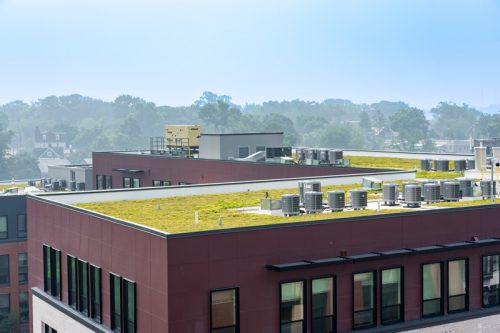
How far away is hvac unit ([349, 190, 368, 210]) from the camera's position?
4188cm

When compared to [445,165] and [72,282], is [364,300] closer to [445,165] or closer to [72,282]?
[72,282]

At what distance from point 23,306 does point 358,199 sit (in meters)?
47.2

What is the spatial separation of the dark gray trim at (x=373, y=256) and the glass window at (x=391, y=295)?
0.77 meters

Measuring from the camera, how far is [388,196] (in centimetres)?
4350

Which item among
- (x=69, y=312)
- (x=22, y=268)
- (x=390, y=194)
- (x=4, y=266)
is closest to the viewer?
(x=69, y=312)

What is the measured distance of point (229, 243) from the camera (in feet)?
111

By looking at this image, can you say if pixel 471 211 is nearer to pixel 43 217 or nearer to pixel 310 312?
pixel 310 312

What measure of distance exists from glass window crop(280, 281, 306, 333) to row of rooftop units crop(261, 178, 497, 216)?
5.20m

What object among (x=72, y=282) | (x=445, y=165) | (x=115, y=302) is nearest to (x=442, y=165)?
(x=445, y=165)

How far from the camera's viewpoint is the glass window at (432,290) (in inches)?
1526

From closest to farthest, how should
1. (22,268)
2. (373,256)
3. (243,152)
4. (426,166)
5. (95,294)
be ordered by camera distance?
(373,256) < (95,294) < (426,166) < (243,152) < (22,268)

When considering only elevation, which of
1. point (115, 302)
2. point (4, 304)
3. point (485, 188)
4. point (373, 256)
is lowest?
point (4, 304)

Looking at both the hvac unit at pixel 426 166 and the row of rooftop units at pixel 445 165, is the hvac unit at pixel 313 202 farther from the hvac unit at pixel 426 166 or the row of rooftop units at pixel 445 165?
the hvac unit at pixel 426 166

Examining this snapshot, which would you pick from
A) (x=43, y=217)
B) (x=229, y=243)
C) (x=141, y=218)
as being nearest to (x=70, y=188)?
(x=43, y=217)
